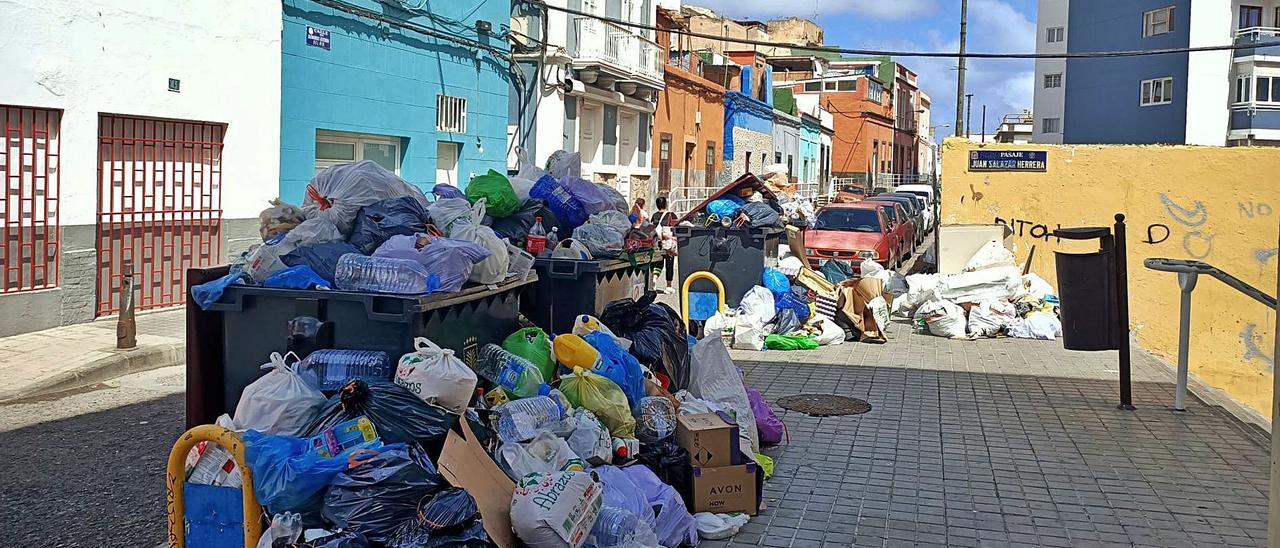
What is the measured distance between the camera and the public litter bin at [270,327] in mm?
4941

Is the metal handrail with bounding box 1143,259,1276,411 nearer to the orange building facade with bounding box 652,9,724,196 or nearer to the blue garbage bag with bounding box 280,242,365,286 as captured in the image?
the blue garbage bag with bounding box 280,242,365,286

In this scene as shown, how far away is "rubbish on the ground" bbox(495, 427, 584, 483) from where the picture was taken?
4.78 m

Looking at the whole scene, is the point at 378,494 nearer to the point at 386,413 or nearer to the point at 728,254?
the point at 386,413

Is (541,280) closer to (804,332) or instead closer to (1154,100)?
(804,332)

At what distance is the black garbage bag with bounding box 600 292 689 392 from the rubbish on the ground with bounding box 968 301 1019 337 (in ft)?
19.8

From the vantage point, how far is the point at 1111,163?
14117 mm

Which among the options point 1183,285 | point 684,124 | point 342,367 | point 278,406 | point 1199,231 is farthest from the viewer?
point 684,124

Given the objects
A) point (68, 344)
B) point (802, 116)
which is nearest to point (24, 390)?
point (68, 344)

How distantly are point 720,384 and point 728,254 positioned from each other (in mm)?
4529

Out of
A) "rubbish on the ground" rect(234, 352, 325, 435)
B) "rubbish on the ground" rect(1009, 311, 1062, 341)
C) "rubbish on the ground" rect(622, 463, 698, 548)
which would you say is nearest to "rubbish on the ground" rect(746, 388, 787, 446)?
"rubbish on the ground" rect(622, 463, 698, 548)

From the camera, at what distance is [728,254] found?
36.6ft

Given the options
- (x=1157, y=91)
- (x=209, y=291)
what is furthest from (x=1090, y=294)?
(x=1157, y=91)

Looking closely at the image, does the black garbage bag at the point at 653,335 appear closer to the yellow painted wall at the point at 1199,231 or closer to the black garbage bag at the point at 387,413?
the black garbage bag at the point at 387,413

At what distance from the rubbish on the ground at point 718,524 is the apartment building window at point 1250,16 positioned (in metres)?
47.8
